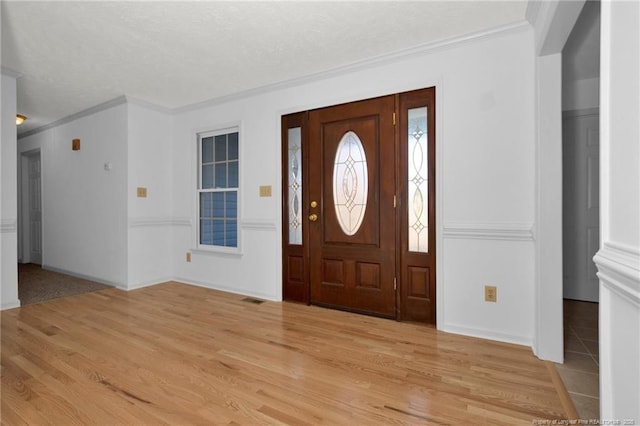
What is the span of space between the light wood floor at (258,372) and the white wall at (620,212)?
2.53ft

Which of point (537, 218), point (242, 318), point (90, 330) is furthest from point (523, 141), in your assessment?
point (90, 330)

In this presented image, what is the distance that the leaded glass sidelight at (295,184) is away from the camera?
3523 mm

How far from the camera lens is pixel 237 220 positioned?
3.96 metres

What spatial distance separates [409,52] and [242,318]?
2.89m

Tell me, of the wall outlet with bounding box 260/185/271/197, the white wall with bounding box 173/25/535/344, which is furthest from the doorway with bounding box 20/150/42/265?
the white wall with bounding box 173/25/535/344

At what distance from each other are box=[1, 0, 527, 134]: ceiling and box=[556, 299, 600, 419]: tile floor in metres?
2.49

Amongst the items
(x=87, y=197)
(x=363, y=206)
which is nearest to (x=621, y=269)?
(x=363, y=206)

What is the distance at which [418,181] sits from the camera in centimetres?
286

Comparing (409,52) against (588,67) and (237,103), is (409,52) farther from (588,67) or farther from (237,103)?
(237,103)

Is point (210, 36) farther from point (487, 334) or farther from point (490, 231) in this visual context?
point (487, 334)

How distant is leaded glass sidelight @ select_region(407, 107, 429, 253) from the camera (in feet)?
9.29

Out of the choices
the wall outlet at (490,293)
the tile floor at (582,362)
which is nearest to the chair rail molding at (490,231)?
the wall outlet at (490,293)

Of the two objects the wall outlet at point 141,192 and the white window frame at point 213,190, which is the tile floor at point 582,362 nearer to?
the white window frame at point 213,190

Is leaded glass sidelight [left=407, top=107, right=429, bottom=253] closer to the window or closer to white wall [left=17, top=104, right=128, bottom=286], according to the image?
the window
